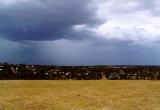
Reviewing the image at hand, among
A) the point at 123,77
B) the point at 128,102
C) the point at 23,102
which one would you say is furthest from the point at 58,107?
the point at 123,77

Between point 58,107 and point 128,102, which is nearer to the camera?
point 58,107

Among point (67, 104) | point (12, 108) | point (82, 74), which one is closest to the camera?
point (12, 108)

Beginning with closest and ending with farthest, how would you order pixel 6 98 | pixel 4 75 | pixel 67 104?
pixel 67 104 < pixel 6 98 < pixel 4 75

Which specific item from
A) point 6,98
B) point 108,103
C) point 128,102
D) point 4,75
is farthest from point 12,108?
point 4,75

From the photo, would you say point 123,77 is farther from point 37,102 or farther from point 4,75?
point 37,102

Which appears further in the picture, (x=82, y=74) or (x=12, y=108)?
(x=82, y=74)

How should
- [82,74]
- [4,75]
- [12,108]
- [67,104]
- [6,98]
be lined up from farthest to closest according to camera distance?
[82,74]
[4,75]
[6,98]
[67,104]
[12,108]

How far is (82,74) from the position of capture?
6456cm

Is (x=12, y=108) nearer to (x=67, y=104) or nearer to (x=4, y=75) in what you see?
(x=67, y=104)

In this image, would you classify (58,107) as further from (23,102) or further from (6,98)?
(6,98)

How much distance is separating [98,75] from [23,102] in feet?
133

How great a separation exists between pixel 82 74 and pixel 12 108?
42.7 metres

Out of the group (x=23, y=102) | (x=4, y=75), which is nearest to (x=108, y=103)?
(x=23, y=102)

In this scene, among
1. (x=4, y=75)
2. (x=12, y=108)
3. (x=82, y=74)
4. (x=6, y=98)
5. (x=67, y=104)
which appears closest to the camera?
(x=12, y=108)
